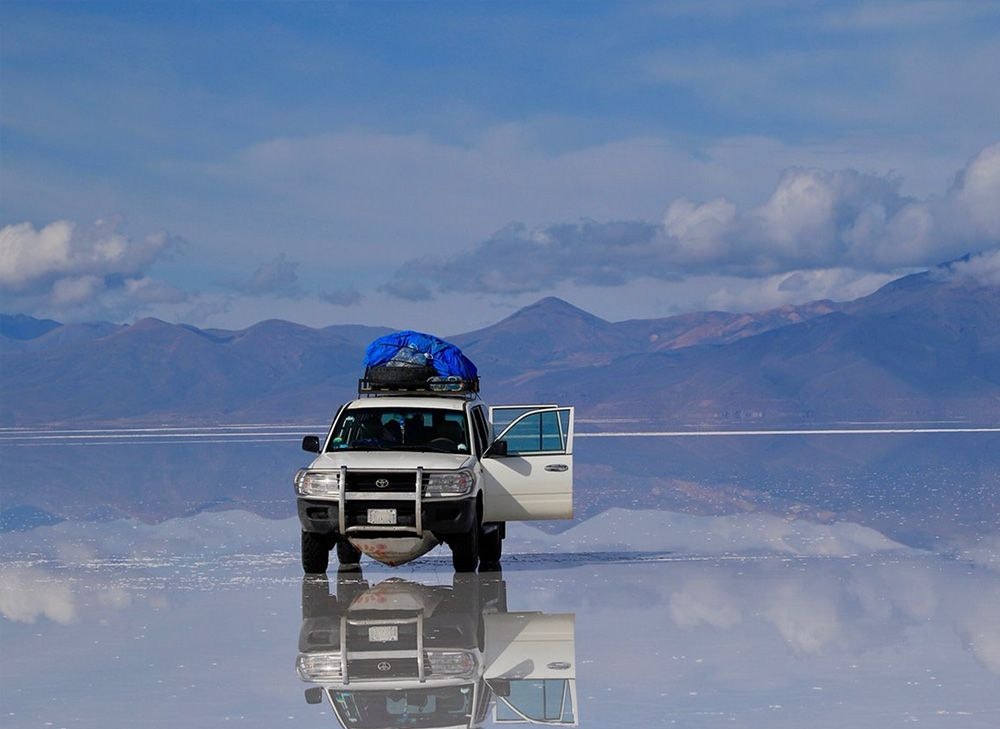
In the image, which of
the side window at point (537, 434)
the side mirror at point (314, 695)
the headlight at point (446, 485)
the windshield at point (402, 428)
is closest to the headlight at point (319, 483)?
the headlight at point (446, 485)

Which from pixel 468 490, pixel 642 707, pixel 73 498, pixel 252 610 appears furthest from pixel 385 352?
pixel 73 498

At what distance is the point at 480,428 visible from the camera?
1975 cm

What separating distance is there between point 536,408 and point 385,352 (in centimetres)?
197

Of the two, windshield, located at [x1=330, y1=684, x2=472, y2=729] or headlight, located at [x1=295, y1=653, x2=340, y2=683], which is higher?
windshield, located at [x1=330, y1=684, x2=472, y2=729]

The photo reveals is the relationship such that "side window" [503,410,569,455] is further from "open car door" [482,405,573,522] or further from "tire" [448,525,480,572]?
"tire" [448,525,480,572]

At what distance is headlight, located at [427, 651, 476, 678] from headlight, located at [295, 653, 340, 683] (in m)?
0.63

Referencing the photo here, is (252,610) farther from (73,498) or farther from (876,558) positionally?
(73,498)

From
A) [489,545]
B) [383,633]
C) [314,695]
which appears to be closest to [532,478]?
[489,545]

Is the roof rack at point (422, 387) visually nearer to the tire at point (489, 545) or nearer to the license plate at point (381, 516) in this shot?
the tire at point (489, 545)

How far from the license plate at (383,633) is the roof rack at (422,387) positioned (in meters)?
6.32

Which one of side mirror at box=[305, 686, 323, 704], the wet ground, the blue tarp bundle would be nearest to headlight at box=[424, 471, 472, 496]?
the wet ground

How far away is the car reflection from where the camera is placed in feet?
32.5

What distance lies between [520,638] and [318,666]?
6.17 feet

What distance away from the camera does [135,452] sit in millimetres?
75750
